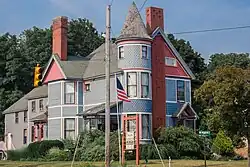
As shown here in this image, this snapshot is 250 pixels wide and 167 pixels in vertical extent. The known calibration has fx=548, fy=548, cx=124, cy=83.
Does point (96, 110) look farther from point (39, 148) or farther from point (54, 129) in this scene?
point (54, 129)

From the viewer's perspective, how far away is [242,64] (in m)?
86.2

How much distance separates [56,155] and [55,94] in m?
7.67

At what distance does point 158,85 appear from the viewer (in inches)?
1940

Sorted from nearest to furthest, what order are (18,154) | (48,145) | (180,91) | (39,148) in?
(39,148), (48,145), (180,91), (18,154)

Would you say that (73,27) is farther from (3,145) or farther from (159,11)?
(159,11)

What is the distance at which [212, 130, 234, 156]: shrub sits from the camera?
4866 cm

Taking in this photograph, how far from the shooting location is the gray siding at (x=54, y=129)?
2020 inches

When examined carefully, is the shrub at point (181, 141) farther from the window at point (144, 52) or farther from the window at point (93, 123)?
the window at point (144, 52)

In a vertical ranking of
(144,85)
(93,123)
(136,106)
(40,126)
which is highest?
(144,85)

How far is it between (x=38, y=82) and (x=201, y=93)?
878 centimetres

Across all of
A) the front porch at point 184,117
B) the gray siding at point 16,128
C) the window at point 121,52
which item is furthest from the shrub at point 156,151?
the gray siding at point 16,128

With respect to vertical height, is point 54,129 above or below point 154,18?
below

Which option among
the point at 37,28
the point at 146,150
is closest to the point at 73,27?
the point at 37,28

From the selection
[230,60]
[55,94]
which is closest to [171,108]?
[55,94]
